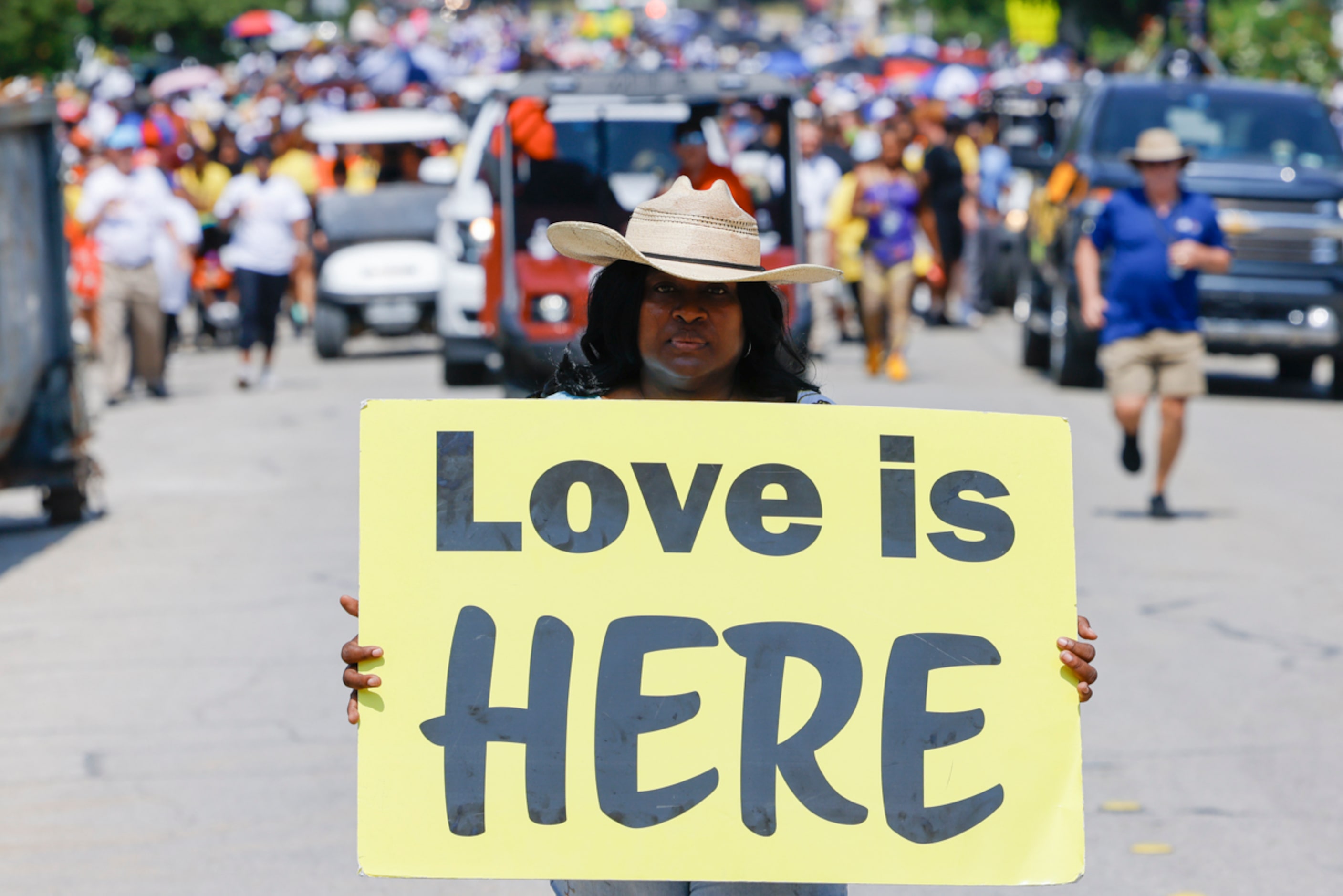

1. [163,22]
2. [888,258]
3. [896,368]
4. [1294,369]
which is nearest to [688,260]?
[896,368]

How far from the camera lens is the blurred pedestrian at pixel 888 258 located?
52.4 ft

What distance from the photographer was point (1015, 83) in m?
38.2

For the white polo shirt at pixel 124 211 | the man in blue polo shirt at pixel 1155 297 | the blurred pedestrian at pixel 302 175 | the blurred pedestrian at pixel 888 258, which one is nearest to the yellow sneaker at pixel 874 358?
the blurred pedestrian at pixel 888 258

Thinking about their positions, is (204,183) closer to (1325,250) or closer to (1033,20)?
(1325,250)

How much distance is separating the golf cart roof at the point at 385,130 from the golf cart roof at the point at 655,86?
28.4 ft

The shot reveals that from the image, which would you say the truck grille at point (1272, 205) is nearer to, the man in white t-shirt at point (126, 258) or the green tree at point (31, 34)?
the man in white t-shirt at point (126, 258)

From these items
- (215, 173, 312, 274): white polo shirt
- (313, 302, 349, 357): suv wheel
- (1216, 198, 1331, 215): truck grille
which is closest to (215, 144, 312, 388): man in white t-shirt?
(215, 173, 312, 274): white polo shirt

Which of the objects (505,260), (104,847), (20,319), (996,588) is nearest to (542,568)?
(996,588)

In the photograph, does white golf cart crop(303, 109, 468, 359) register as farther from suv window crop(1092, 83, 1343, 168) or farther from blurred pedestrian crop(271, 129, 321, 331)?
suv window crop(1092, 83, 1343, 168)

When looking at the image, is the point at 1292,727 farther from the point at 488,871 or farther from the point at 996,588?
the point at 488,871

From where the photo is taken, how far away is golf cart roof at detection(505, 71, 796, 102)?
1283 cm

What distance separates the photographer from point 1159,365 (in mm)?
10445

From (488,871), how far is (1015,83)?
36.4m

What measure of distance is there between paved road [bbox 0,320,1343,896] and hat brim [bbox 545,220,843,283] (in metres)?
1.98
